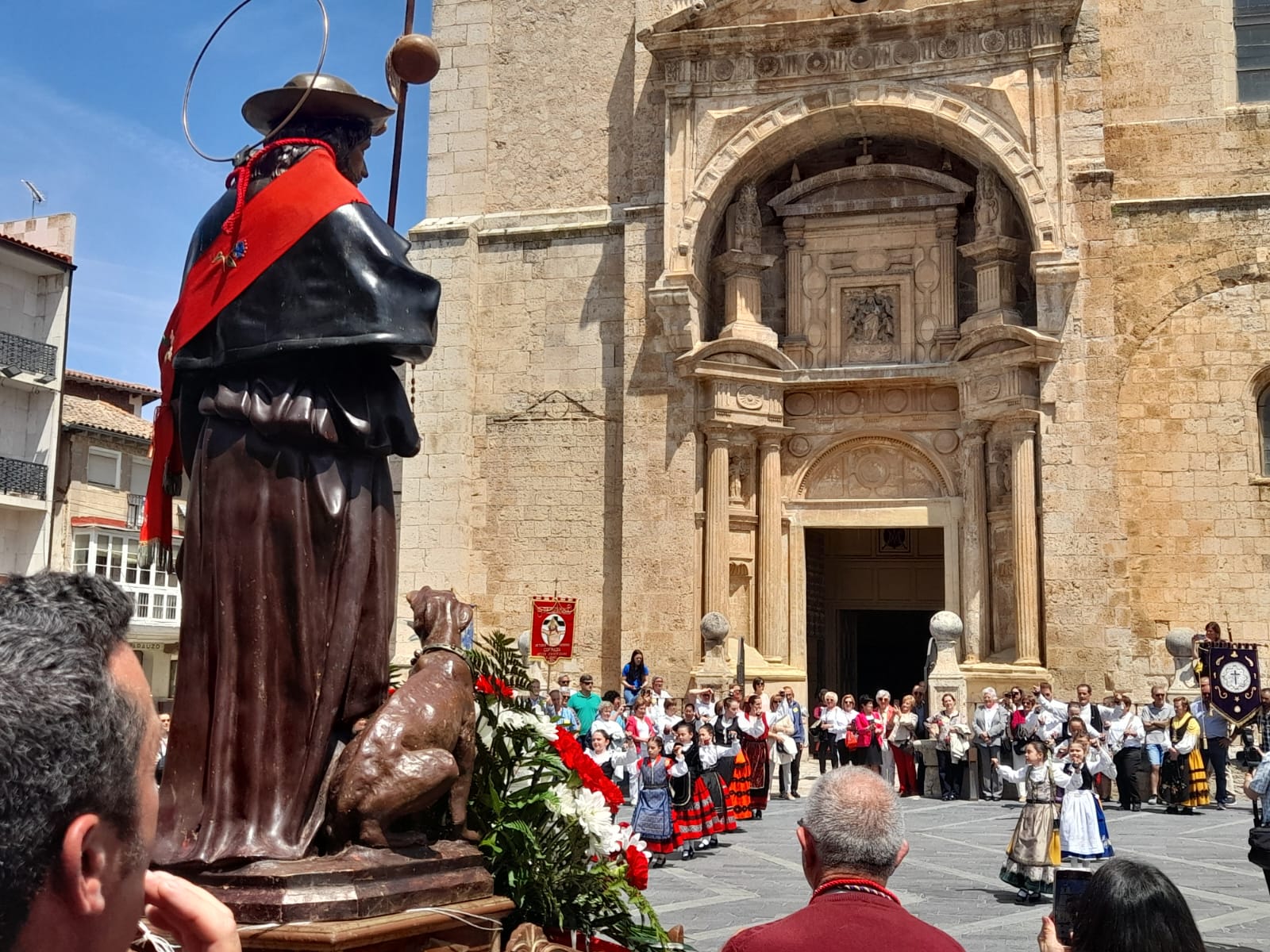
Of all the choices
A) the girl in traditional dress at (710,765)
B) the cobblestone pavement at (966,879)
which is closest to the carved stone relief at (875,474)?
the cobblestone pavement at (966,879)

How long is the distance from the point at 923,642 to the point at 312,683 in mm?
22941

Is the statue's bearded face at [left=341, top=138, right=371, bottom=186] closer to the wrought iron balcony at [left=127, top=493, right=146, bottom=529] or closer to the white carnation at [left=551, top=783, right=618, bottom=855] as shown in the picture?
the white carnation at [left=551, top=783, right=618, bottom=855]

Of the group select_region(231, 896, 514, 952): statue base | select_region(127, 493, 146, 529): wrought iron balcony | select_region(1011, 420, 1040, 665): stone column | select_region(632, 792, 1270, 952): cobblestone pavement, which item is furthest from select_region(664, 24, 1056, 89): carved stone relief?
select_region(127, 493, 146, 529): wrought iron balcony

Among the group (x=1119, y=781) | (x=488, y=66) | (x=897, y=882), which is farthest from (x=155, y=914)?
(x=488, y=66)

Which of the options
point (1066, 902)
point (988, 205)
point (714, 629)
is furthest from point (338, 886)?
point (988, 205)

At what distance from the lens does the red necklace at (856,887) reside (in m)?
2.71

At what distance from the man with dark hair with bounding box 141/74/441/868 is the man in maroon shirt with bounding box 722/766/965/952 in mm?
1596

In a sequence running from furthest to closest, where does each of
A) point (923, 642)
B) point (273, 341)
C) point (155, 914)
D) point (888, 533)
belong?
point (923, 642), point (888, 533), point (273, 341), point (155, 914)

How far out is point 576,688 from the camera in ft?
66.8

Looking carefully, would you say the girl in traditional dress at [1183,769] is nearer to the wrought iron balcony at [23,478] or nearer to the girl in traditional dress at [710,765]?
the girl in traditional dress at [710,765]

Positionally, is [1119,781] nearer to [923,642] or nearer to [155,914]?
[923,642]

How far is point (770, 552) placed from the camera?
20.5m

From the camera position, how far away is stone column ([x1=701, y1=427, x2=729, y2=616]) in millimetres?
20125

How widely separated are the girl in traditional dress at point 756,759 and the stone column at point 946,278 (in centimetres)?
810
